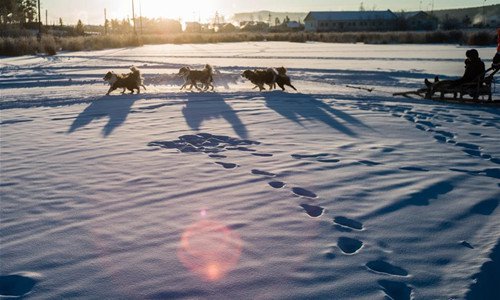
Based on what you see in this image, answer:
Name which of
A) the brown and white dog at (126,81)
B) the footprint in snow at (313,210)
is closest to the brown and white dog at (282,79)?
the brown and white dog at (126,81)

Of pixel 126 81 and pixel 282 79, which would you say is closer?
pixel 126 81

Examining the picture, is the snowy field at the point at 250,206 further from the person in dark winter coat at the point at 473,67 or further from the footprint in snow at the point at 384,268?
the person in dark winter coat at the point at 473,67

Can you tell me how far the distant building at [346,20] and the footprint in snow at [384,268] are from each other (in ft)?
293

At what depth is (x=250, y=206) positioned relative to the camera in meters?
3.47

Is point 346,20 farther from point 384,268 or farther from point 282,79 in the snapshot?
point 384,268

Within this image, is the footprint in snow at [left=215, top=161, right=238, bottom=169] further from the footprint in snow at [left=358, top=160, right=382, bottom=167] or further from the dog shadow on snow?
the dog shadow on snow

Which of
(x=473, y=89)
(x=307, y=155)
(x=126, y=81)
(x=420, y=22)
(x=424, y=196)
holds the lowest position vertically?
(x=424, y=196)

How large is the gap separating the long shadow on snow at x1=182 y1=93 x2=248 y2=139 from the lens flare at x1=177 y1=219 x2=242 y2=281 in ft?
10.3

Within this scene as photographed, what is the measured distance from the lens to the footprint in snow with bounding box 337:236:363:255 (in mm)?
2732

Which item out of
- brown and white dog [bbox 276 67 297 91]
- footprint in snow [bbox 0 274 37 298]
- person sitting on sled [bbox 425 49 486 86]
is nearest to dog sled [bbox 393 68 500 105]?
person sitting on sled [bbox 425 49 486 86]

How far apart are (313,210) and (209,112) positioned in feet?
16.9

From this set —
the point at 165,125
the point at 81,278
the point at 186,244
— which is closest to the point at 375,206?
the point at 186,244

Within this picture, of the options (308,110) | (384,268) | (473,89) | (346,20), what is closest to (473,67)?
(473,89)

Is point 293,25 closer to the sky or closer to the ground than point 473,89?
closer to the sky
